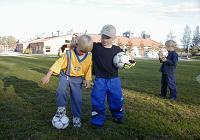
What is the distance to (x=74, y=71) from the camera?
6.27 meters

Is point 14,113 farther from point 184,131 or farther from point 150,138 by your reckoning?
point 184,131

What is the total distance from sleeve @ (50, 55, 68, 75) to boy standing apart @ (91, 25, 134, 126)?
2.32 feet

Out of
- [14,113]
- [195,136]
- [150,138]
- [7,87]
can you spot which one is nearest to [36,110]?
[14,113]

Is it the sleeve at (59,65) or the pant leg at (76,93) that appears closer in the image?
the sleeve at (59,65)

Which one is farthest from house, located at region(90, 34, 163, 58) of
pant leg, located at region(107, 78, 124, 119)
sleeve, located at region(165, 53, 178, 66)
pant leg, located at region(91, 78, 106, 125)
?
pant leg, located at region(91, 78, 106, 125)

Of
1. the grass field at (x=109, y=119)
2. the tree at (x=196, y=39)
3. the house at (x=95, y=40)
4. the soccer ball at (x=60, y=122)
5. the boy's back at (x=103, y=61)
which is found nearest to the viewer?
the grass field at (x=109, y=119)

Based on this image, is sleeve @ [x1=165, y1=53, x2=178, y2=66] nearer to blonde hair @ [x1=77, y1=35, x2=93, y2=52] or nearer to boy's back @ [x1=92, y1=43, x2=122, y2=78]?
boy's back @ [x1=92, y1=43, x2=122, y2=78]

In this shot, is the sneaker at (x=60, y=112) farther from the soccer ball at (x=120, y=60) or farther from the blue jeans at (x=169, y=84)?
the blue jeans at (x=169, y=84)

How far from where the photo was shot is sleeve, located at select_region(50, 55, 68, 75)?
20.0ft

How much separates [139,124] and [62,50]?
2167 mm

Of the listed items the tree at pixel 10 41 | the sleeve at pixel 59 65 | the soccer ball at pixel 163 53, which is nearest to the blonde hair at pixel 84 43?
the sleeve at pixel 59 65

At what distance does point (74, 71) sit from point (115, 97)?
3.48ft

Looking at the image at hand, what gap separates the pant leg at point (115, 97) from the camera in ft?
21.8

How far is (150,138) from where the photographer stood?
18.7 ft
